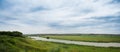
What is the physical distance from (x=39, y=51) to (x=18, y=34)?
13.6 m

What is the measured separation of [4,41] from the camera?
34.2 meters

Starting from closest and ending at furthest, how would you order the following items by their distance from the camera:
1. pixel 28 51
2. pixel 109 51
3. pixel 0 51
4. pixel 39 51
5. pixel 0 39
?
pixel 0 51 → pixel 28 51 → pixel 39 51 → pixel 0 39 → pixel 109 51

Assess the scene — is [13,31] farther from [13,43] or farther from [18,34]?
[13,43]

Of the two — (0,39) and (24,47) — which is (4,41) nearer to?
(0,39)

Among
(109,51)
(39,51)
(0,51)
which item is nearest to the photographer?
(0,51)

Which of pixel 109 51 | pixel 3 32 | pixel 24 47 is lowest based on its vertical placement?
pixel 109 51

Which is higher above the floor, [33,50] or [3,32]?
[3,32]

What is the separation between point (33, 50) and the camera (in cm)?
3306

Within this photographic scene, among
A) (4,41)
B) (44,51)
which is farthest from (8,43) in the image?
(44,51)

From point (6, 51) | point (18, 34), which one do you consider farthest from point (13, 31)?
point (6, 51)

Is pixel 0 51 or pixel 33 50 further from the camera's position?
pixel 33 50

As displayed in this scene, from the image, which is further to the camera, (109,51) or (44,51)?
(109,51)

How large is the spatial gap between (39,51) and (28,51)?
2763 millimetres

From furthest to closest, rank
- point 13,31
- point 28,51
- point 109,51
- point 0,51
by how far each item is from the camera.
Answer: point 13,31, point 109,51, point 28,51, point 0,51
